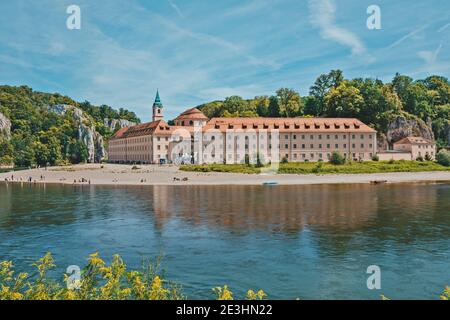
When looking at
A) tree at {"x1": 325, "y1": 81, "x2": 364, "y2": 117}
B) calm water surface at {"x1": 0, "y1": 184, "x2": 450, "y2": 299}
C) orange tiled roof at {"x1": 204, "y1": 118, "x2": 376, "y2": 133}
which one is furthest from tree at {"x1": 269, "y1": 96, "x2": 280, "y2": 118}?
calm water surface at {"x1": 0, "y1": 184, "x2": 450, "y2": 299}

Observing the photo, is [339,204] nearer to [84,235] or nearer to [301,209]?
[301,209]

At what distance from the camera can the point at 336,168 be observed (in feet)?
337

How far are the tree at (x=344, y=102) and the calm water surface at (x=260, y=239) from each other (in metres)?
81.1

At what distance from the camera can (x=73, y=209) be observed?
49.7 m

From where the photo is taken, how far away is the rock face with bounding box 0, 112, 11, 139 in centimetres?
16955

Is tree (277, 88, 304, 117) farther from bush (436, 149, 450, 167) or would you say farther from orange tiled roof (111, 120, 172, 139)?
bush (436, 149, 450, 167)

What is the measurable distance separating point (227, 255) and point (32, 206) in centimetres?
3443

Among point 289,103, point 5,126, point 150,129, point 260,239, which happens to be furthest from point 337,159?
point 5,126

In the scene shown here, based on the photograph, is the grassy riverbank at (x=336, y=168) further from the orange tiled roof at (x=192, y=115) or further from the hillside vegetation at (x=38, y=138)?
the hillside vegetation at (x=38, y=138)

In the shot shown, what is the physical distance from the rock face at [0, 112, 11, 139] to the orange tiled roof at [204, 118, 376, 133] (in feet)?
305

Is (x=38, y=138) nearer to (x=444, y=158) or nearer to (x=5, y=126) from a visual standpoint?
(x=5, y=126)

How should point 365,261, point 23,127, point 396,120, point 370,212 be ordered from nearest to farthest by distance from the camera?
point 365,261, point 370,212, point 396,120, point 23,127

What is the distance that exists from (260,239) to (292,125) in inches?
3650

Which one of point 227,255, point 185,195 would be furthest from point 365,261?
point 185,195
